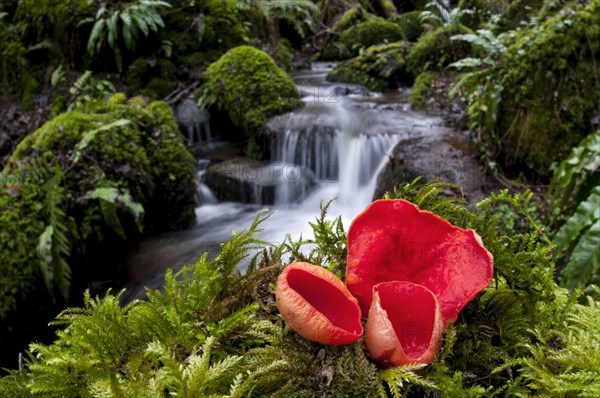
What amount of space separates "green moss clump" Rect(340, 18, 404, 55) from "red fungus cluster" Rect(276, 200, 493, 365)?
9482mm

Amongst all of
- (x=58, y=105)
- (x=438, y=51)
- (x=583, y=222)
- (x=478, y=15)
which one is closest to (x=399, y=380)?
(x=583, y=222)

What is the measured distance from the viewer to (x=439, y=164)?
4.49 metres

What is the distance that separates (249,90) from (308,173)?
169 centimetres

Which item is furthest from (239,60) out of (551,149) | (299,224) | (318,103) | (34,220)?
(551,149)

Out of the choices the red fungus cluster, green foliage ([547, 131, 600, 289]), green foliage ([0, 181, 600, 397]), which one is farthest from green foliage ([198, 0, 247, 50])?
the red fungus cluster

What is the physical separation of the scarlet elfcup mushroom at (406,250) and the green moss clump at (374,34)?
9.47 metres

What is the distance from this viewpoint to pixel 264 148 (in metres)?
6.32

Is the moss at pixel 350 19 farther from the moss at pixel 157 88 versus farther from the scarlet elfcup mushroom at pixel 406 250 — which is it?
the scarlet elfcup mushroom at pixel 406 250

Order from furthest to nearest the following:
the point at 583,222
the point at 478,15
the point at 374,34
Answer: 1. the point at 374,34
2. the point at 478,15
3. the point at 583,222

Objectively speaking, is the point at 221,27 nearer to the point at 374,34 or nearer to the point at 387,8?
the point at 374,34

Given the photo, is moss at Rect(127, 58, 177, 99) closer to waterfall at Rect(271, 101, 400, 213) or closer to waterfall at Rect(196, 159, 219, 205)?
waterfall at Rect(196, 159, 219, 205)

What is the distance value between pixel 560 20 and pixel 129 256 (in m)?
4.80

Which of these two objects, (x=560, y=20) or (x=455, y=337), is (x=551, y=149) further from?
(x=455, y=337)

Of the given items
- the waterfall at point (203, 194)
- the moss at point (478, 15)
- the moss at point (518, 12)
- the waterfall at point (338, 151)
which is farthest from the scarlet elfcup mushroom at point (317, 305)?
the moss at point (478, 15)
